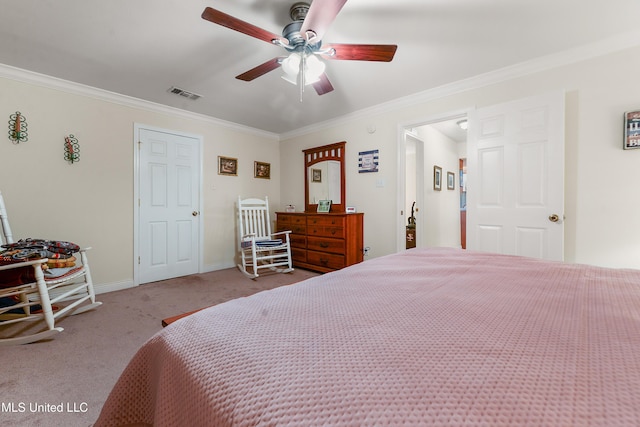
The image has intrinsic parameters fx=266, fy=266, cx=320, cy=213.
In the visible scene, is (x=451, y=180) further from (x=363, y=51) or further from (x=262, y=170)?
(x=363, y=51)

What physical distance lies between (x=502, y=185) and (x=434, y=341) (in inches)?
99.8

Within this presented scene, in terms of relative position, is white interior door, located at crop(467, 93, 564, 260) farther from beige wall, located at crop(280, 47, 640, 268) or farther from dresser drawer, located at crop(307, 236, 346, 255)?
dresser drawer, located at crop(307, 236, 346, 255)

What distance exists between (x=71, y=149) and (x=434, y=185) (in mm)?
4928

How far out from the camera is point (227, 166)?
13.5ft

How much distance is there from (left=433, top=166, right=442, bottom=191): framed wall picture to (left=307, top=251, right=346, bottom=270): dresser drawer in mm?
2305

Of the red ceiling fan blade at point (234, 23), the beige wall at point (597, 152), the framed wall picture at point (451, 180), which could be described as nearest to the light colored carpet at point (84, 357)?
the red ceiling fan blade at point (234, 23)

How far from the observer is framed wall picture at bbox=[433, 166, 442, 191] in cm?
457

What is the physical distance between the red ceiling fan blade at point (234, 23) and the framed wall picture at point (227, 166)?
264 cm

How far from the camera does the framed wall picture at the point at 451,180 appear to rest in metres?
5.07

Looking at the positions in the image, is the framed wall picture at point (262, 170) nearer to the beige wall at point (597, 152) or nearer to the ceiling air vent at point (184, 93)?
the ceiling air vent at point (184, 93)

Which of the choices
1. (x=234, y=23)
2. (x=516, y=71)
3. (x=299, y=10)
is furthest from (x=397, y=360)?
(x=516, y=71)

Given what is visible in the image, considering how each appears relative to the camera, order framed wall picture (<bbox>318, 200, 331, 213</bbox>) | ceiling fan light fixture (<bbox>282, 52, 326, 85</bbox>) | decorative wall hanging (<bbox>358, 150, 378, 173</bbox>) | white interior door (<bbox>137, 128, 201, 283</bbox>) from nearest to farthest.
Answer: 1. ceiling fan light fixture (<bbox>282, 52, 326, 85</bbox>)
2. white interior door (<bbox>137, 128, 201, 283</bbox>)
3. decorative wall hanging (<bbox>358, 150, 378, 173</bbox>)
4. framed wall picture (<bbox>318, 200, 331, 213</bbox>)

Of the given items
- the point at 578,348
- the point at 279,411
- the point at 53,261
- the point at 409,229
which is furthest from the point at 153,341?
the point at 409,229

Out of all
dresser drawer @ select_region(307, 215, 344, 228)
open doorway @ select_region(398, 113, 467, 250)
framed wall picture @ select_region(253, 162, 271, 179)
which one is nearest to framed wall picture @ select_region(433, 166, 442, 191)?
open doorway @ select_region(398, 113, 467, 250)
